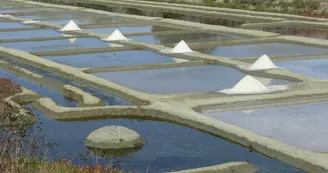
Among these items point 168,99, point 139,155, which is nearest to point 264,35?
point 168,99

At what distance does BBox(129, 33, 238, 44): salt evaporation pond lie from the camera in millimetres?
26328

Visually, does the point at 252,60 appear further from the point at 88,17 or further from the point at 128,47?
the point at 88,17

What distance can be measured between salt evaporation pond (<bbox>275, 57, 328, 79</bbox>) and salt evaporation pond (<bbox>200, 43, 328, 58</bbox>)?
185 centimetres

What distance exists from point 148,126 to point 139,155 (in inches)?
81.9

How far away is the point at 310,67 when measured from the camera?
1934 centimetres

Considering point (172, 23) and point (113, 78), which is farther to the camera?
point (172, 23)

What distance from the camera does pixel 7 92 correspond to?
50.7 feet

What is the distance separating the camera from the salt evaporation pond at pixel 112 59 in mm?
20531

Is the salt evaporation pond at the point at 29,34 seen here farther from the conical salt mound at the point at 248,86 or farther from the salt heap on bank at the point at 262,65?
the conical salt mound at the point at 248,86

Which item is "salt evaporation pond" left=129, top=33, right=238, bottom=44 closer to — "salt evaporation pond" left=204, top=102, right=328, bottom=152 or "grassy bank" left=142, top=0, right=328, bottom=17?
"grassy bank" left=142, top=0, right=328, bottom=17

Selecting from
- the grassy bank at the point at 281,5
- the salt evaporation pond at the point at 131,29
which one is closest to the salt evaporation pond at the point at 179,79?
the salt evaporation pond at the point at 131,29

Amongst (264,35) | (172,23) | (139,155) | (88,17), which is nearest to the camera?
(139,155)

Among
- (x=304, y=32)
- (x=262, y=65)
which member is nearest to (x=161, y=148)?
(x=262, y=65)

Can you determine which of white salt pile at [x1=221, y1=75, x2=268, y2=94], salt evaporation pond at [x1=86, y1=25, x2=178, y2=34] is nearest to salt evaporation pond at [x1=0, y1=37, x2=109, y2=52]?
salt evaporation pond at [x1=86, y1=25, x2=178, y2=34]
